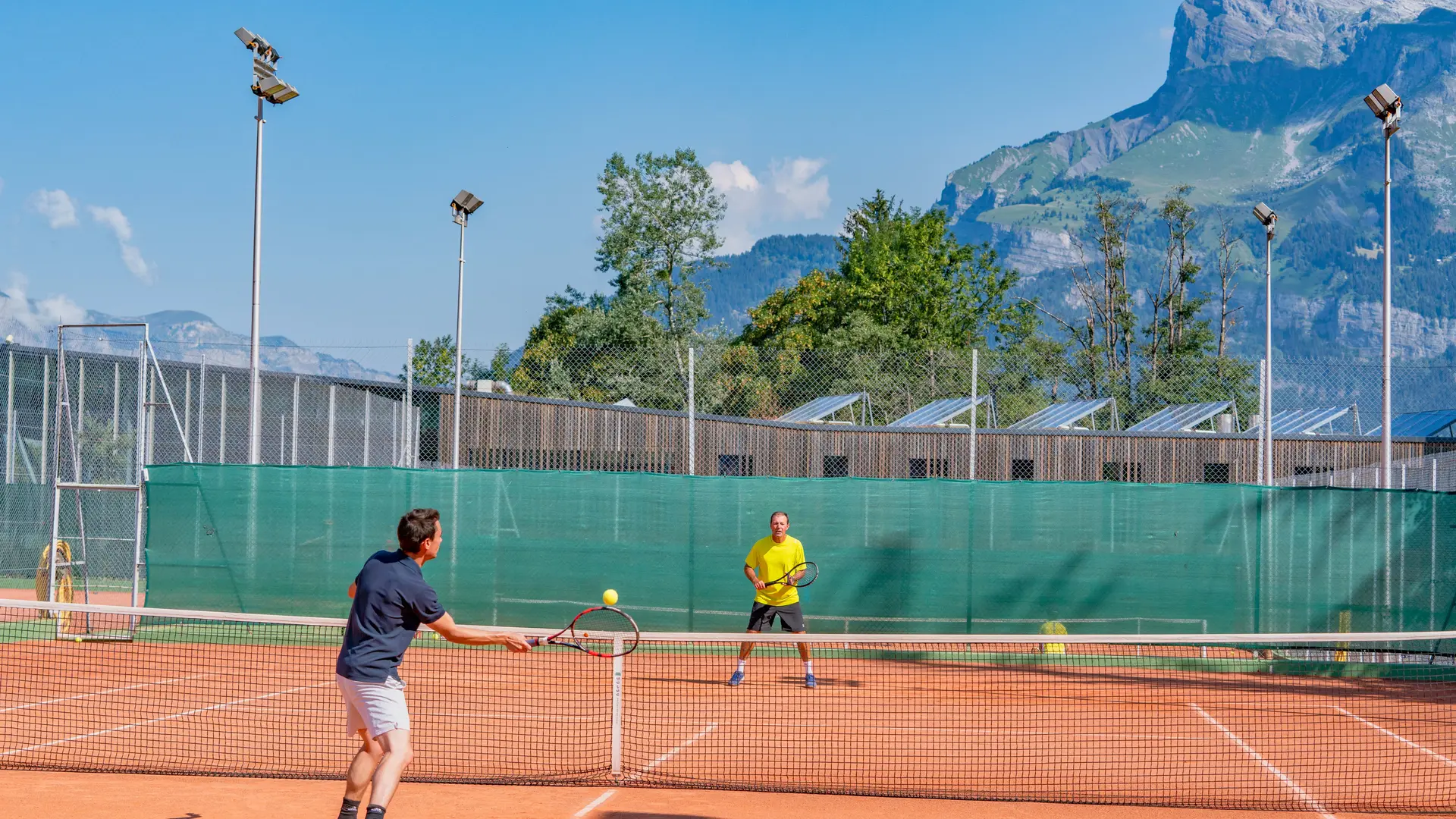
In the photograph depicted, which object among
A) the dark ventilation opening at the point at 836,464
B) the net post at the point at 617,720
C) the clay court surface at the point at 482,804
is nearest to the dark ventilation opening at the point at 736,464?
the dark ventilation opening at the point at 836,464

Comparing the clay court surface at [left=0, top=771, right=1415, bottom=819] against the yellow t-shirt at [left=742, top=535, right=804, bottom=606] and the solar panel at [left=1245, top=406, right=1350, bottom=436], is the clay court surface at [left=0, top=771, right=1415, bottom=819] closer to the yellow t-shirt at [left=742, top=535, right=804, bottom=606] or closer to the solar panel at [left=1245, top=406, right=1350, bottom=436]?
the yellow t-shirt at [left=742, top=535, right=804, bottom=606]

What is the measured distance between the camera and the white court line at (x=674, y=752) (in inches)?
313

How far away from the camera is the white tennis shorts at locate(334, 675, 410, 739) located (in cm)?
577

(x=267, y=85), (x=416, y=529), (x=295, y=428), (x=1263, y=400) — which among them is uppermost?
(x=267, y=85)

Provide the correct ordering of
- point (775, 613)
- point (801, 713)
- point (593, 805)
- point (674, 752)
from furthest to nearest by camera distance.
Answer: point (775, 613)
point (801, 713)
point (674, 752)
point (593, 805)

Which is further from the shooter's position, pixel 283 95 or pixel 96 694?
pixel 283 95

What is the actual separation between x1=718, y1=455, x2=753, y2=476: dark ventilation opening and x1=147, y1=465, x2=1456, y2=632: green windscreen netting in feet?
29.8

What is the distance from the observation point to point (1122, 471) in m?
26.1

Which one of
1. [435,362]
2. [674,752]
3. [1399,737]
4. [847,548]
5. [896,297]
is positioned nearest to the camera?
[674,752]

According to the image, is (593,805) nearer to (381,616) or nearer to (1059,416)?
(381,616)

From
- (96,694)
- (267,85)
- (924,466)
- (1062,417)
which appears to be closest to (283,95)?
(267,85)

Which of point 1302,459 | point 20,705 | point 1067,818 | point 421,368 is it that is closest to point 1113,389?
point 1302,459

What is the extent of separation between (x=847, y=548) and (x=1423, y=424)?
22.1 meters

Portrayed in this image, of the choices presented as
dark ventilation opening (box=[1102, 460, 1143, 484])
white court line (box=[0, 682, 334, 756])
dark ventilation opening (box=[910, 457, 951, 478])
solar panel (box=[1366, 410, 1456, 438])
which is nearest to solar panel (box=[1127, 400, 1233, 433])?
dark ventilation opening (box=[1102, 460, 1143, 484])
